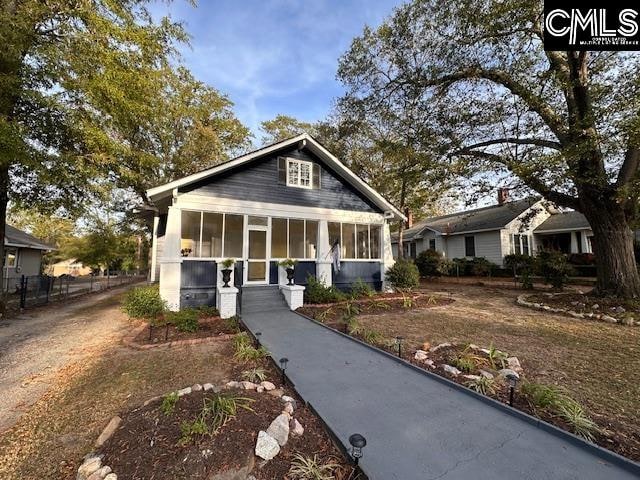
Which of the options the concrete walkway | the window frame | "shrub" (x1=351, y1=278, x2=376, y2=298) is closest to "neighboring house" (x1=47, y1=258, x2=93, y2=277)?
the window frame

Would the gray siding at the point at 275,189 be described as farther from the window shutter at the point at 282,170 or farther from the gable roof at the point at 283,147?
the gable roof at the point at 283,147

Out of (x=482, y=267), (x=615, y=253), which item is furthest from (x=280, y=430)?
(x=482, y=267)

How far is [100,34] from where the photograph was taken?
9094 millimetres

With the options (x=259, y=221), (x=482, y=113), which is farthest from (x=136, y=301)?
(x=482, y=113)

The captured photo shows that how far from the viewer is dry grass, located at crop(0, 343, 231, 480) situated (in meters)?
2.78

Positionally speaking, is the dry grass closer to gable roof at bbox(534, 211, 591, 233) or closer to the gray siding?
the gray siding

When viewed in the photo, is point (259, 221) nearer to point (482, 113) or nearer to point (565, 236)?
point (482, 113)

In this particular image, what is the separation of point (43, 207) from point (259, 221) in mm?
8704

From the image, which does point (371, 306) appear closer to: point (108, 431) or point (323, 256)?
point (323, 256)

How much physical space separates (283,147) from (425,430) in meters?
10.0

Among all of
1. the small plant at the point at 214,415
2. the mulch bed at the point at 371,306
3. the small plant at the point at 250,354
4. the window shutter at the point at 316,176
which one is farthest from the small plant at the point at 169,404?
the window shutter at the point at 316,176

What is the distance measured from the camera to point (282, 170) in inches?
434

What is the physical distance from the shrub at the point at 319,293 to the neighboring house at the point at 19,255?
17460 millimetres

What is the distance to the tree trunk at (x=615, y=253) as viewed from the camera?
926 cm
